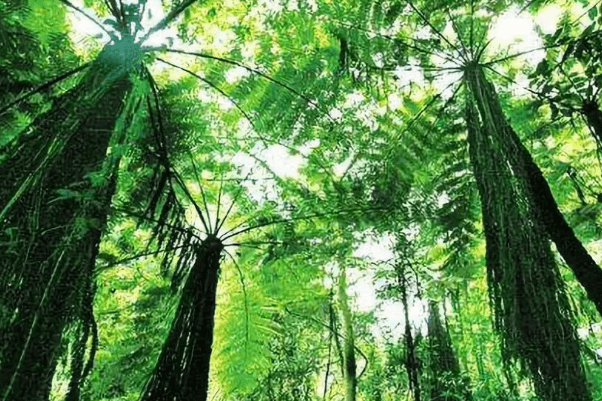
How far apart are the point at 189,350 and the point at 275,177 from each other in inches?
81.5

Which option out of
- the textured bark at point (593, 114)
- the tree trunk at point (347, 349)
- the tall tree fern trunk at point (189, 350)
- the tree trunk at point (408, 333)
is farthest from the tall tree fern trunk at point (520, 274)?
the tree trunk at point (347, 349)

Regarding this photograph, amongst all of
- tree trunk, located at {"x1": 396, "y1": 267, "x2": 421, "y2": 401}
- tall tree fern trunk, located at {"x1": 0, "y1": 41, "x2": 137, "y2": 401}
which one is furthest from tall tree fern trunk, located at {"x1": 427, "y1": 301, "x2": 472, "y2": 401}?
tall tree fern trunk, located at {"x1": 0, "y1": 41, "x2": 137, "y2": 401}

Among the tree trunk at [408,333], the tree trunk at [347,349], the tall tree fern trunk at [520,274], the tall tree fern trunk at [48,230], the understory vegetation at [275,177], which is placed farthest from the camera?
the tree trunk at [347,349]

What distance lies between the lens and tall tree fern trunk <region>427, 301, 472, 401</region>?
5.40 meters

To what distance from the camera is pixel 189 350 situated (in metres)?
1.66

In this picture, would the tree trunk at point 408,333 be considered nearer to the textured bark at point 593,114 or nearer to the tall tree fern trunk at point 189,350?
the textured bark at point 593,114

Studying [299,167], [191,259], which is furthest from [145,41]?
[299,167]

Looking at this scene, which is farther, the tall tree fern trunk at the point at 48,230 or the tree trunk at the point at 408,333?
the tree trunk at the point at 408,333

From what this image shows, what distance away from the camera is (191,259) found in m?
2.03

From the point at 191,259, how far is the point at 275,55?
1346 mm

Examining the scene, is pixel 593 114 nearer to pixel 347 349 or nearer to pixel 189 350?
pixel 189 350

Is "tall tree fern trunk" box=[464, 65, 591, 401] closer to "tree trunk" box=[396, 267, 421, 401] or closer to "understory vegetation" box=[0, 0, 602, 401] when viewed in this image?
"understory vegetation" box=[0, 0, 602, 401]

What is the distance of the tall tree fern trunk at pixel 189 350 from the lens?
157 cm

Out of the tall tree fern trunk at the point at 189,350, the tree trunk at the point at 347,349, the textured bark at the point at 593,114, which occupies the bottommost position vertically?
the tall tree fern trunk at the point at 189,350
